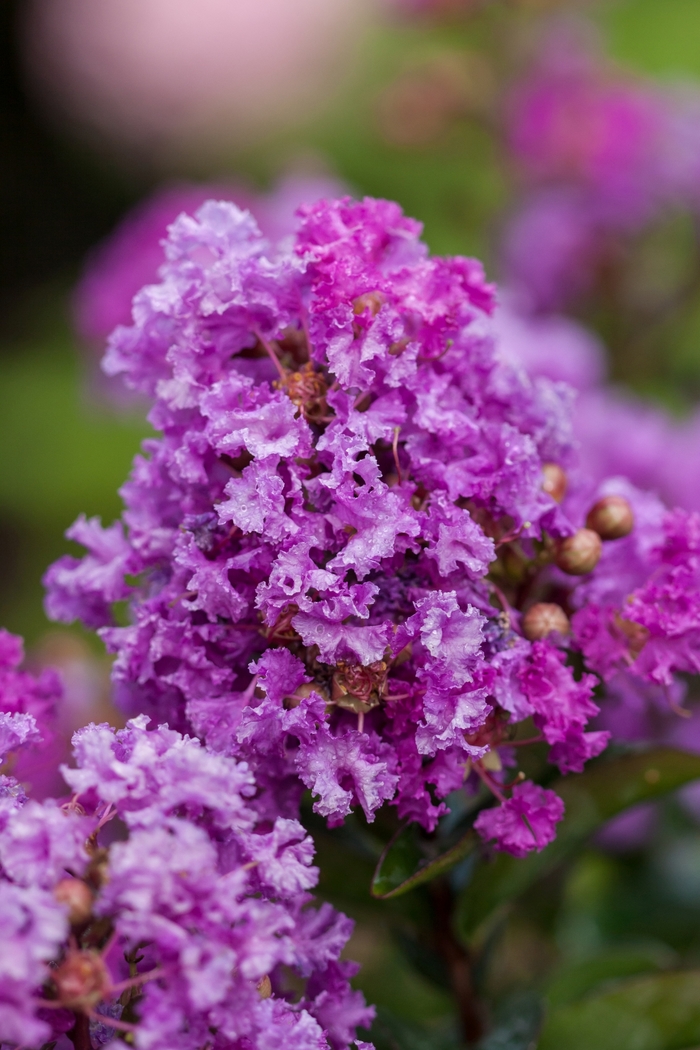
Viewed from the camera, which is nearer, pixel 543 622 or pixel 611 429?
pixel 543 622

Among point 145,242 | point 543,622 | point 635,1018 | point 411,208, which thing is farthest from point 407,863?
point 411,208

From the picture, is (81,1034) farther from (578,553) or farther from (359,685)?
(578,553)

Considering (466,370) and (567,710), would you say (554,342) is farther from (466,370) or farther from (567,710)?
(567,710)

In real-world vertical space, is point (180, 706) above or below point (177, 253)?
below

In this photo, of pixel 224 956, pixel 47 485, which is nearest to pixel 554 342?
pixel 224 956

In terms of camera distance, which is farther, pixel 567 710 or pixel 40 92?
pixel 40 92

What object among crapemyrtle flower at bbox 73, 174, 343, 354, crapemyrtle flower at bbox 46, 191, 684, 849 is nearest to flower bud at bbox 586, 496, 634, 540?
crapemyrtle flower at bbox 46, 191, 684, 849
